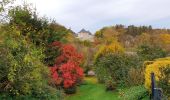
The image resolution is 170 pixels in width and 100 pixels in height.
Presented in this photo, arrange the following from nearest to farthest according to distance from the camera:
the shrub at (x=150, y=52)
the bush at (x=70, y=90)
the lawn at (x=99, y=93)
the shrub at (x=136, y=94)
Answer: the shrub at (x=136, y=94), the lawn at (x=99, y=93), the bush at (x=70, y=90), the shrub at (x=150, y=52)

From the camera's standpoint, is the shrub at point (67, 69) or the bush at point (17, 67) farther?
the shrub at point (67, 69)

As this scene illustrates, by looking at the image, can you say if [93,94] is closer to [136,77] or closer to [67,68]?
[67,68]

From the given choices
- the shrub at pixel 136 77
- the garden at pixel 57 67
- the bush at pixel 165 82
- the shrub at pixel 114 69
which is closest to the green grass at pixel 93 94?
the garden at pixel 57 67

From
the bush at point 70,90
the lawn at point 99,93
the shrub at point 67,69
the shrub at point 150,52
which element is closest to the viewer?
the lawn at point 99,93

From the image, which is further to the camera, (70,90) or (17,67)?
(70,90)

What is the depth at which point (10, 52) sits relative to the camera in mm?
20234

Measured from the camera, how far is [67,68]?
32531mm

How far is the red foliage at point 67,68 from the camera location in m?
32.2

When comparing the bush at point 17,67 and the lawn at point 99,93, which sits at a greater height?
the bush at point 17,67

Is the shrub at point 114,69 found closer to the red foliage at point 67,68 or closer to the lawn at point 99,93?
the lawn at point 99,93

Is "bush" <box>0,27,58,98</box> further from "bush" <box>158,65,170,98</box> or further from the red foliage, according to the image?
the red foliage

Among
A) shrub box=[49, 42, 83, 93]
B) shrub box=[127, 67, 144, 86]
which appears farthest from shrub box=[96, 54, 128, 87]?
shrub box=[49, 42, 83, 93]

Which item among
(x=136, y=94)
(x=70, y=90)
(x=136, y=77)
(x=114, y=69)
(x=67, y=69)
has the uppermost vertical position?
(x=67, y=69)

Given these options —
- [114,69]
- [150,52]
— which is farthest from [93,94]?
[150,52]
